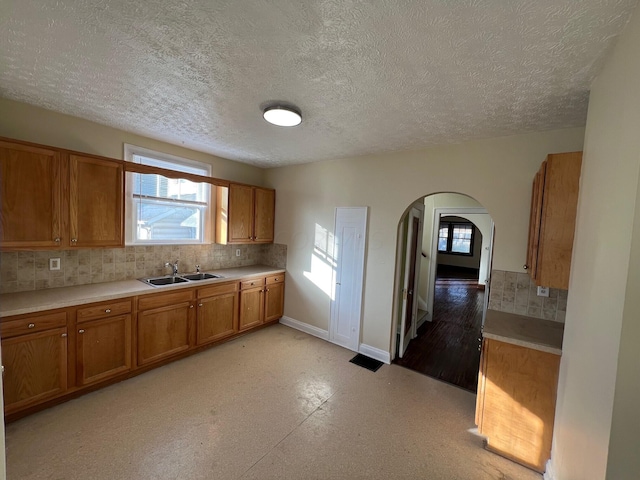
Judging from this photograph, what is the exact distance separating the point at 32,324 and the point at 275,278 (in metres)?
2.61

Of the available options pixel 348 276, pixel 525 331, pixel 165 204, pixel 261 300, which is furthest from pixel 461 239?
pixel 165 204

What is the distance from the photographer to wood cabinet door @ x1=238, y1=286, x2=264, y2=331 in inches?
146

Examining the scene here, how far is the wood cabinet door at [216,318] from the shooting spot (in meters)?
3.24

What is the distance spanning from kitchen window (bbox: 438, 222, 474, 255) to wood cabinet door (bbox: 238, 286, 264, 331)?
8.77 meters

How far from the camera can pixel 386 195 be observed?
3271 mm

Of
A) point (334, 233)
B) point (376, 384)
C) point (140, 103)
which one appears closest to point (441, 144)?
point (334, 233)

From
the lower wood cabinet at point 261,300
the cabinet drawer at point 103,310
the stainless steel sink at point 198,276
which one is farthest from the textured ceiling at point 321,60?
the lower wood cabinet at point 261,300

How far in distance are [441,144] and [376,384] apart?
8.80 feet


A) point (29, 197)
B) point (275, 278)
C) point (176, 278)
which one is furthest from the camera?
point (275, 278)

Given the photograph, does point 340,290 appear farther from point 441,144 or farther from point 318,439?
point 441,144

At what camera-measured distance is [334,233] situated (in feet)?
12.2

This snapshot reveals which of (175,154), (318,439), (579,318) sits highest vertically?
(175,154)

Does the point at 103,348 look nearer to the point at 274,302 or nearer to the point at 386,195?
the point at 274,302

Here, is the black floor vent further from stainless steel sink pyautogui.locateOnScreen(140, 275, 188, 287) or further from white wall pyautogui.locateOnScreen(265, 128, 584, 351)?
stainless steel sink pyautogui.locateOnScreen(140, 275, 188, 287)
